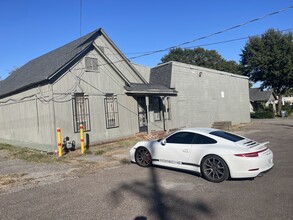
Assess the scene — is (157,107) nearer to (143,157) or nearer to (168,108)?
(168,108)

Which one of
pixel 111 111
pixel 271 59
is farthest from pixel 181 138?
pixel 271 59

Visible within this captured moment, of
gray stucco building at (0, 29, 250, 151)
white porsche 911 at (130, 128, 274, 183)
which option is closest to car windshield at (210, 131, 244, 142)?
white porsche 911 at (130, 128, 274, 183)

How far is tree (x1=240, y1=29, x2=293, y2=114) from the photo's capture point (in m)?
42.0

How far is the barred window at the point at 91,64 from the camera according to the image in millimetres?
15047

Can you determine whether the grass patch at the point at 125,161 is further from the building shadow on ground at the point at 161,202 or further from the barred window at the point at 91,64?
the barred window at the point at 91,64

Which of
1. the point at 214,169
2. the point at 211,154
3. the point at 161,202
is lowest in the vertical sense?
the point at 161,202

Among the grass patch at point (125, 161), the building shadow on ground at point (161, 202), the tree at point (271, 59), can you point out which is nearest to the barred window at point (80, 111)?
the grass patch at point (125, 161)

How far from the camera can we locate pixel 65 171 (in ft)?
29.8

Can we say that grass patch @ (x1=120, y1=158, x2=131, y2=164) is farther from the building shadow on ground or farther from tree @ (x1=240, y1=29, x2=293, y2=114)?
tree @ (x1=240, y1=29, x2=293, y2=114)

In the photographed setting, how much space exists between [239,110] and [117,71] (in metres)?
16.4

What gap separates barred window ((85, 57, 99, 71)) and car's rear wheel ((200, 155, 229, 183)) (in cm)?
979

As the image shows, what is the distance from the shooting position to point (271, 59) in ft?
141

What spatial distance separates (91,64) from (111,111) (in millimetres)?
2877

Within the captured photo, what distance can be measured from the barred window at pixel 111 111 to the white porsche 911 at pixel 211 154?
705 centimetres
